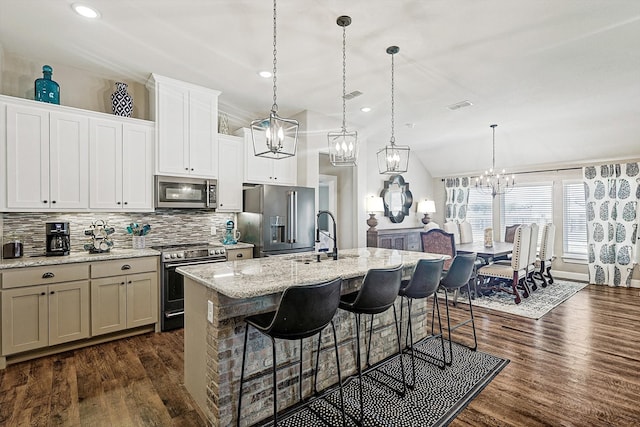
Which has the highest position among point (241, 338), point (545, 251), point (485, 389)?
point (545, 251)

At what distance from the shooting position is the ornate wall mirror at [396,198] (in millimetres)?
7117

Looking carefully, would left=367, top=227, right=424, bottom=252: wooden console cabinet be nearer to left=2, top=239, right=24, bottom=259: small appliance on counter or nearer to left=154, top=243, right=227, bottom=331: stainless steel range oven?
left=154, top=243, right=227, bottom=331: stainless steel range oven

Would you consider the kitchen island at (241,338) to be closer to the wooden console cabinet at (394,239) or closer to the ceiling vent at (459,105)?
the ceiling vent at (459,105)

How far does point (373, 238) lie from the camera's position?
241 inches

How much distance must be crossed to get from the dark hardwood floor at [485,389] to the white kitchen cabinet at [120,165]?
148 centimetres

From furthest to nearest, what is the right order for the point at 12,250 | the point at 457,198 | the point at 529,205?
the point at 457,198
the point at 529,205
the point at 12,250

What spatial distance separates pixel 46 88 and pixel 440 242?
A: 5.02m

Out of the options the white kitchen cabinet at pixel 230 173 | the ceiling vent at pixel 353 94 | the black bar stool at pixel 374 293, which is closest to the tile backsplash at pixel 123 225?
the white kitchen cabinet at pixel 230 173

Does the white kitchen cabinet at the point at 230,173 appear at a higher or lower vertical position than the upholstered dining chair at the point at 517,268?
higher

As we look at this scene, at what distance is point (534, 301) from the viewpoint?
15.9 ft

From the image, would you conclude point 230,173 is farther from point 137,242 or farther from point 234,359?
point 234,359

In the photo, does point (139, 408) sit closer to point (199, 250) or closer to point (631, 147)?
point (199, 250)

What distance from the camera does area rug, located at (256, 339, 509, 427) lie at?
2.12 meters

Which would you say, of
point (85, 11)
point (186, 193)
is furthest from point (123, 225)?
point (85, 11)
